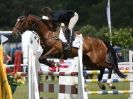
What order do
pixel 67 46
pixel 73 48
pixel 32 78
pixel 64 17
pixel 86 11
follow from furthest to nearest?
pixel 86 11 → pixel 73 48 → pixel 67 46 → pixel 64 17 → pixel 32 78

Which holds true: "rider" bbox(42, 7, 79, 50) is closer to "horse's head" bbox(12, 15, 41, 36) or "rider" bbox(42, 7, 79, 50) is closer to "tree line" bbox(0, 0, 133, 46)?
"horse's head" bbox(12, 15, 41, 36)

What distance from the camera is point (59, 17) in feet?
51.4

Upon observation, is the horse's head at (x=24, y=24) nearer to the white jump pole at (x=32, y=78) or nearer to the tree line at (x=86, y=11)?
the white jump pole at (x=32, y=78)

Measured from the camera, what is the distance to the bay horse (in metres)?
15.6

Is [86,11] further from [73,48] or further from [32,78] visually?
[32,78]

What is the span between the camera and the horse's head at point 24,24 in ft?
50.7

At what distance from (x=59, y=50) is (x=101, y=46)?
1.64 meters

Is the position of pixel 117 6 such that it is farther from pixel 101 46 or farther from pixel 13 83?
pixel 13 83

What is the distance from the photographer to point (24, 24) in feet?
51.2

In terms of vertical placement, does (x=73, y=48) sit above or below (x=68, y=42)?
below

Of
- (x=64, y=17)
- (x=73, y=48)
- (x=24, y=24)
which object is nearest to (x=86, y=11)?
(x=73, y=48)

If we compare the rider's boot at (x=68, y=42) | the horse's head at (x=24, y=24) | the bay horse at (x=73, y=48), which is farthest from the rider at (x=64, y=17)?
the horse's head at (x=24, y=24)

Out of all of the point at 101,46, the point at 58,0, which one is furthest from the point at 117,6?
the point at 101,46

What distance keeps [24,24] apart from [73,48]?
1627mm
